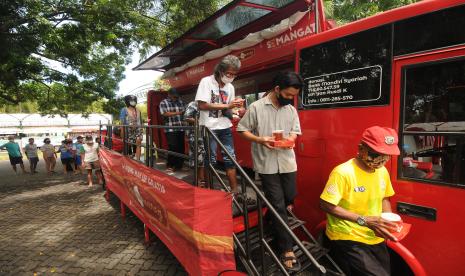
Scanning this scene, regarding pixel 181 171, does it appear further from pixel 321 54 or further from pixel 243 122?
pixel 321 54

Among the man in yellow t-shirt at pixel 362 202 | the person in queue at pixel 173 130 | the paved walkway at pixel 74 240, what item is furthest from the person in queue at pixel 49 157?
the man in yellow t-shirt at pixel 362 202

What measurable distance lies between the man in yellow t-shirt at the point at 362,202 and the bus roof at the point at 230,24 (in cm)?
226

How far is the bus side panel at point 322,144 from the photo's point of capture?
8.89ft

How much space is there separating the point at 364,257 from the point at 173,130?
141 inches

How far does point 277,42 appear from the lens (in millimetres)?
4000

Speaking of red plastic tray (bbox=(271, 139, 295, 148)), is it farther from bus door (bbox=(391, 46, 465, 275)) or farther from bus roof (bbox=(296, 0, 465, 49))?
bus roof (bbox=(296, 0, 465, 49))

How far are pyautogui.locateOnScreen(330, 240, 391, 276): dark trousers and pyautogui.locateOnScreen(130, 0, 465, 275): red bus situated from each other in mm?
314

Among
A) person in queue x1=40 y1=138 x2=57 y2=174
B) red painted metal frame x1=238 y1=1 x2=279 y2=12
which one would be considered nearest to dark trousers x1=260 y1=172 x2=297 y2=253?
red painted metal frame x1=238 y1=1 x2=279 y2=12

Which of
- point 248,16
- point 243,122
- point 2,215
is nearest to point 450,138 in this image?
point 243,122

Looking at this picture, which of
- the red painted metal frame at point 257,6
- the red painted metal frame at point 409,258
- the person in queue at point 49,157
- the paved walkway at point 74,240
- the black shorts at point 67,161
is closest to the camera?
the red painted metal frame at point 409,258

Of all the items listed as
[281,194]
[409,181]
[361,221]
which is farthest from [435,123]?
[281,194]

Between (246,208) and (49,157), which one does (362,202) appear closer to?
(246,208)

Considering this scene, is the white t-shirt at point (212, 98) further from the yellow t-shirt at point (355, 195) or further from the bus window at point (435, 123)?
the bus window at point (435, 123)

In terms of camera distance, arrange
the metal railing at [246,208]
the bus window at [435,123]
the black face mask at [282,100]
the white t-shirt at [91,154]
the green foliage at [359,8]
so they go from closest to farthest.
Result: the bus window at [435,123] → the metal railing at [246,208] → the black face mask at [282,100] → the white t-shirt at [91,154] → the green foliage at [359,8]
